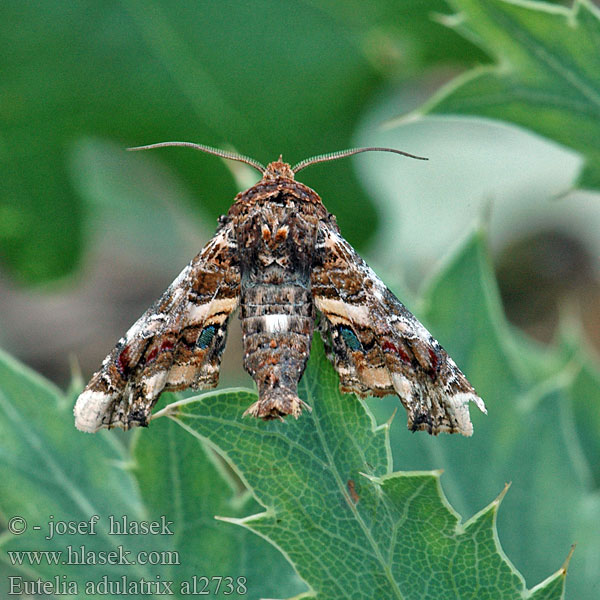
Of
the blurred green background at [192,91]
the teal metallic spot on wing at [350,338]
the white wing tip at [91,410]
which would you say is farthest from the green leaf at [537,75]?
the blurred green background at [192,91]

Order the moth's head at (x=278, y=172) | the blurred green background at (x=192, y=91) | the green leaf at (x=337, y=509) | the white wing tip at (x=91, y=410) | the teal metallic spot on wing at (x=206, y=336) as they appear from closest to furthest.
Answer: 1. the green leaf at (x=337, y=509)
2. the white wing tip at (x=91, y=410)
3. the teal metallic spot on wing at (x=206, y=336)
4. the moth's head at (x=278, y=172)
5. the blurred green background at (x=192, y=91)

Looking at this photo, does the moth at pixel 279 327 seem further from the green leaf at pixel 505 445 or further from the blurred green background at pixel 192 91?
the blurred green background at pixel 192 91

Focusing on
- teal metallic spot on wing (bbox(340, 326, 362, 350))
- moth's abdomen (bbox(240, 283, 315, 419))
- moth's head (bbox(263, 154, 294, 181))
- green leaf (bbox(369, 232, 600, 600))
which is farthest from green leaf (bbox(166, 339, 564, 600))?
moth's head (bbox(263, 154, 294, 181))

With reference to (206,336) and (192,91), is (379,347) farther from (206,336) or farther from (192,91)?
(192,91)

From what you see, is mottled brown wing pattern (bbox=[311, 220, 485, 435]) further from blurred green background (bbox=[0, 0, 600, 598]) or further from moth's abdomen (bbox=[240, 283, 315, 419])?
blurred green background (bbox=[0, 0, 600, 598])

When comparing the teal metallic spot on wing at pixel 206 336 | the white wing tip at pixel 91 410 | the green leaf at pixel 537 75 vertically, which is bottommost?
the white wing tip at pixel 91 410

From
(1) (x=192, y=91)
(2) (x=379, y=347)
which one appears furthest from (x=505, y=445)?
(1) (x=192, y=91)

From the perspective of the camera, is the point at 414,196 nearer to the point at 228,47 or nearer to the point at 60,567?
the point at 228,47

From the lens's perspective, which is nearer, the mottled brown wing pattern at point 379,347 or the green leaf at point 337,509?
the green leaf at point 337,509
